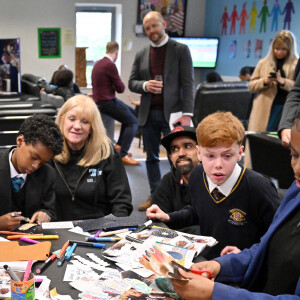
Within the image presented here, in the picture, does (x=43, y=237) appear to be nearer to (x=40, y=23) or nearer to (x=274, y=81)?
(x=274, y=81)

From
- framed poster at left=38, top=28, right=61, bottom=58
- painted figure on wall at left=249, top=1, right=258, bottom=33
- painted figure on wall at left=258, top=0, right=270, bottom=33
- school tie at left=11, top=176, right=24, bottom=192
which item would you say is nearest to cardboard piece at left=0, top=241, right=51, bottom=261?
school tie at left=11, top=176, right=24, bottom=192

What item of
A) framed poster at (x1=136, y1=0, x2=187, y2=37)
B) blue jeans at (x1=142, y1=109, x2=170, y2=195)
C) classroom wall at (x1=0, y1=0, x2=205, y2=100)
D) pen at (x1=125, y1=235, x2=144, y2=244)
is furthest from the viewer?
framed poster at (x1=136, y1=0, x2=187, y2=37)

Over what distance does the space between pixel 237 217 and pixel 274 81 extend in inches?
101

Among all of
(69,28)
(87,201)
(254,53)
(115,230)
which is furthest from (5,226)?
(69,28)

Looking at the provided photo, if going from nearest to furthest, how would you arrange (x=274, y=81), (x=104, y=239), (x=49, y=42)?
(x=104, y=239) < (x=274, y=81) < (x=49, y=42)

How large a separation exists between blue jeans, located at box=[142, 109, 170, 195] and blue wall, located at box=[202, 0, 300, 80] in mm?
3630

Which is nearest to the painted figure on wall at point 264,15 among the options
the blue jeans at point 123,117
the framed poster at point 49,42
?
the blue jeans at point 123,117

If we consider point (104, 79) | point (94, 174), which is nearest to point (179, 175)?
point (94, 174)

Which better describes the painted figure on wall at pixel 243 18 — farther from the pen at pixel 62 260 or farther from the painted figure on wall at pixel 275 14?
the pen at pixel 62 260

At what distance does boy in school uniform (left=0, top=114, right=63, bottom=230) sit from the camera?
6.22 ft

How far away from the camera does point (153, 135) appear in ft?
13.0

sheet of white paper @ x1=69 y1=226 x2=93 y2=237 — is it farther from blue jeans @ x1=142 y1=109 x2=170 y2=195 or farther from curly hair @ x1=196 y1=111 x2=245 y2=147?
blue jeans @ x1=142 y1=109 x2=170 y2=195

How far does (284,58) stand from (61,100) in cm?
229

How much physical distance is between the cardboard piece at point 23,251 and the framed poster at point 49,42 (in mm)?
7358
